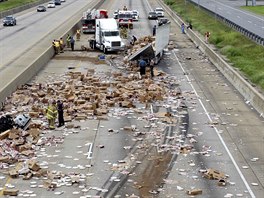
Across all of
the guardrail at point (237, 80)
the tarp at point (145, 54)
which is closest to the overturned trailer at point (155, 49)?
the tarp at point (145, 54)

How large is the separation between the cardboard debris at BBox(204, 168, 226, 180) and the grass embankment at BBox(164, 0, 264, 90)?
1513cm

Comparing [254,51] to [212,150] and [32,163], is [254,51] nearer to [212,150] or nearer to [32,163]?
[212,150]

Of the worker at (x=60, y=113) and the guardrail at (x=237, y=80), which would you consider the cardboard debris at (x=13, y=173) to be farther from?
the guardrail at (x=237, y=80)

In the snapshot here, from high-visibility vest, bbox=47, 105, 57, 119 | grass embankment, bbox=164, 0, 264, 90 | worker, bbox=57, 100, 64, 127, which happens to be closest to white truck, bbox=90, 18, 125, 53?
grass embankment, bbox=164, 0, 264, 90

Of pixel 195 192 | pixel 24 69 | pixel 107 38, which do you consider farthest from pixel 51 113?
pixel 107 38

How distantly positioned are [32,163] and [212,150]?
7.25m

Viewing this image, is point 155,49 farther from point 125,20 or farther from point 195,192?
point 125,20

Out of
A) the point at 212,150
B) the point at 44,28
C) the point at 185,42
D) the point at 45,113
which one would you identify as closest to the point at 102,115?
the point at 45,113

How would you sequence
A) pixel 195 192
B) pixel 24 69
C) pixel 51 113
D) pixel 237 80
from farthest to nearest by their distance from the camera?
pixel 24 69
pixel 237 80
pixel 51 113
pixel 195 192

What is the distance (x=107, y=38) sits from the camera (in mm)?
54594

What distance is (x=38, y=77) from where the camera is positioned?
4078cm

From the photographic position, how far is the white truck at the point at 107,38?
5347 cm

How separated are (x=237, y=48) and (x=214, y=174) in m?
31.2

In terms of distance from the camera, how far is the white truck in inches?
2105
